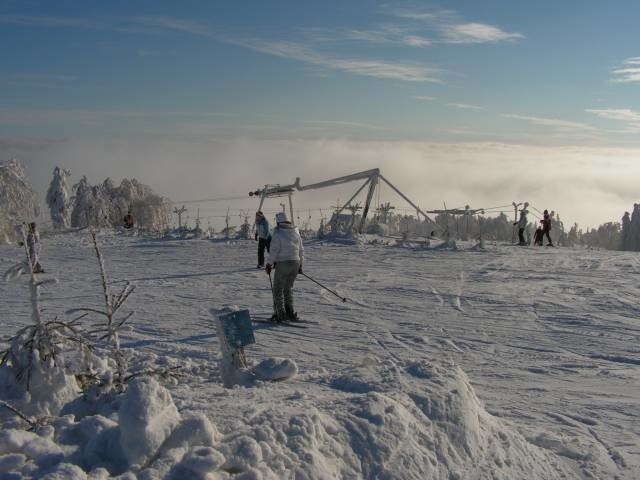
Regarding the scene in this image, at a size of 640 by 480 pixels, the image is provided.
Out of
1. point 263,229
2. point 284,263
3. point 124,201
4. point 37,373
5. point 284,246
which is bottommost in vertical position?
point 37,373

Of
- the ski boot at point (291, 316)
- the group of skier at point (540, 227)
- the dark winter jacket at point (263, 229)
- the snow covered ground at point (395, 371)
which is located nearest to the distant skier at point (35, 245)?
the snow covered ground at point (395, 371)

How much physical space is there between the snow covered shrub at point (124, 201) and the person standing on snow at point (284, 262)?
3215 cm

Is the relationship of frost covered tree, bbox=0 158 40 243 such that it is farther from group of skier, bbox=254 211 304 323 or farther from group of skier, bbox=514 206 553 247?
group of skier, bbox=254 211 304 323

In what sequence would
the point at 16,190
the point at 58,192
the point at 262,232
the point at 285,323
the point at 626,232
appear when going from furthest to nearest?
the point at 626,232
the point at 58,192
the point at 16,190
the point at 262,232
the point at 285,323

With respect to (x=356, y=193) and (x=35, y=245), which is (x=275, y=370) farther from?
(x=356, y=193)

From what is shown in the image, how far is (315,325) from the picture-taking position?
1060 centimetres

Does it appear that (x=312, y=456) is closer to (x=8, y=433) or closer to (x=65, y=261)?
(x=8, y=433)

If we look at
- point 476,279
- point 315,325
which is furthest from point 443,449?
point 476,279

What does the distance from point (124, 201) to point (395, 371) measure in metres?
46.5

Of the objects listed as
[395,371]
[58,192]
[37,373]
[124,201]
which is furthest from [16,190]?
[395,371]

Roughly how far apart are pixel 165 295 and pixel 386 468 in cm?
1032

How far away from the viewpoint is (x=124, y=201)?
161ft

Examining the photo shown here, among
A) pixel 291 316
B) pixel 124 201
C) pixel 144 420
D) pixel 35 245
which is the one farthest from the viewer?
pixel 124 201

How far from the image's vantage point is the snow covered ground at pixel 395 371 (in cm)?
398
